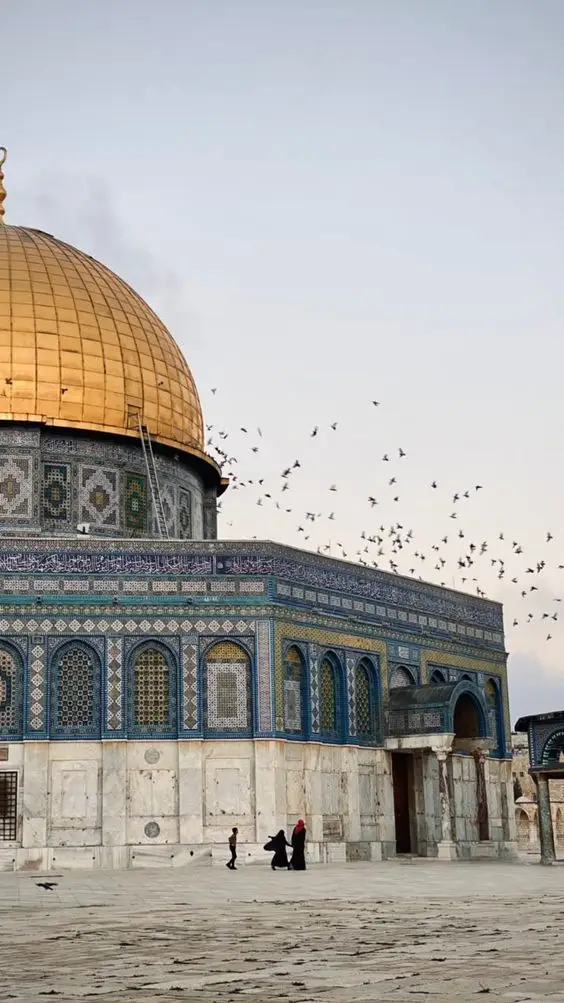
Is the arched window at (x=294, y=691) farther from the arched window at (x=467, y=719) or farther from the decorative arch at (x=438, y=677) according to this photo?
the arched window at (x=467, y=719)

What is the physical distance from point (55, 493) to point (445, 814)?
1038 cm

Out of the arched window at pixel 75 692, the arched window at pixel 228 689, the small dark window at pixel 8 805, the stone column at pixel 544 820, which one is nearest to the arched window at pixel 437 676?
the stone column at pixel 544 820

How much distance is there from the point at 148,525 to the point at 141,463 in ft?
4.89

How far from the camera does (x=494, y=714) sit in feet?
110

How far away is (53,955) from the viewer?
30.6ft

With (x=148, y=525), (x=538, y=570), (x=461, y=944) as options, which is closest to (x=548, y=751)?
(x=538, y=570)

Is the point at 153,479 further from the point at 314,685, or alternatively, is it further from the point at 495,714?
the point at 495,714

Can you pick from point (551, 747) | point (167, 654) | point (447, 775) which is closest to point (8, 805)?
point (167, 654)

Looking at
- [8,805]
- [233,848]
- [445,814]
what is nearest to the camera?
[233,848]

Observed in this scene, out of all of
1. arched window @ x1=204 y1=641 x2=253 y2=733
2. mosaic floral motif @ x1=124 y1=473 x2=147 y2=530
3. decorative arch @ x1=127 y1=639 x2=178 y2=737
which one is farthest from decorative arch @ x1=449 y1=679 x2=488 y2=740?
mosaic floral motif @ x1=124 y1=473 x2=147 y2=530

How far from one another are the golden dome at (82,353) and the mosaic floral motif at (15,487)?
93 cm

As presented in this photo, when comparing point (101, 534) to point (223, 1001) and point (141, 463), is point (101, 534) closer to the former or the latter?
point (141, 463)

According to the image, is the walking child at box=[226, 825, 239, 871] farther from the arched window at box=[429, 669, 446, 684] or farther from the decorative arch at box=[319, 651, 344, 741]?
the arched window at box=[429, 669, 446, 684]

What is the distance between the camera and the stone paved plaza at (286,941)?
7434 mm
